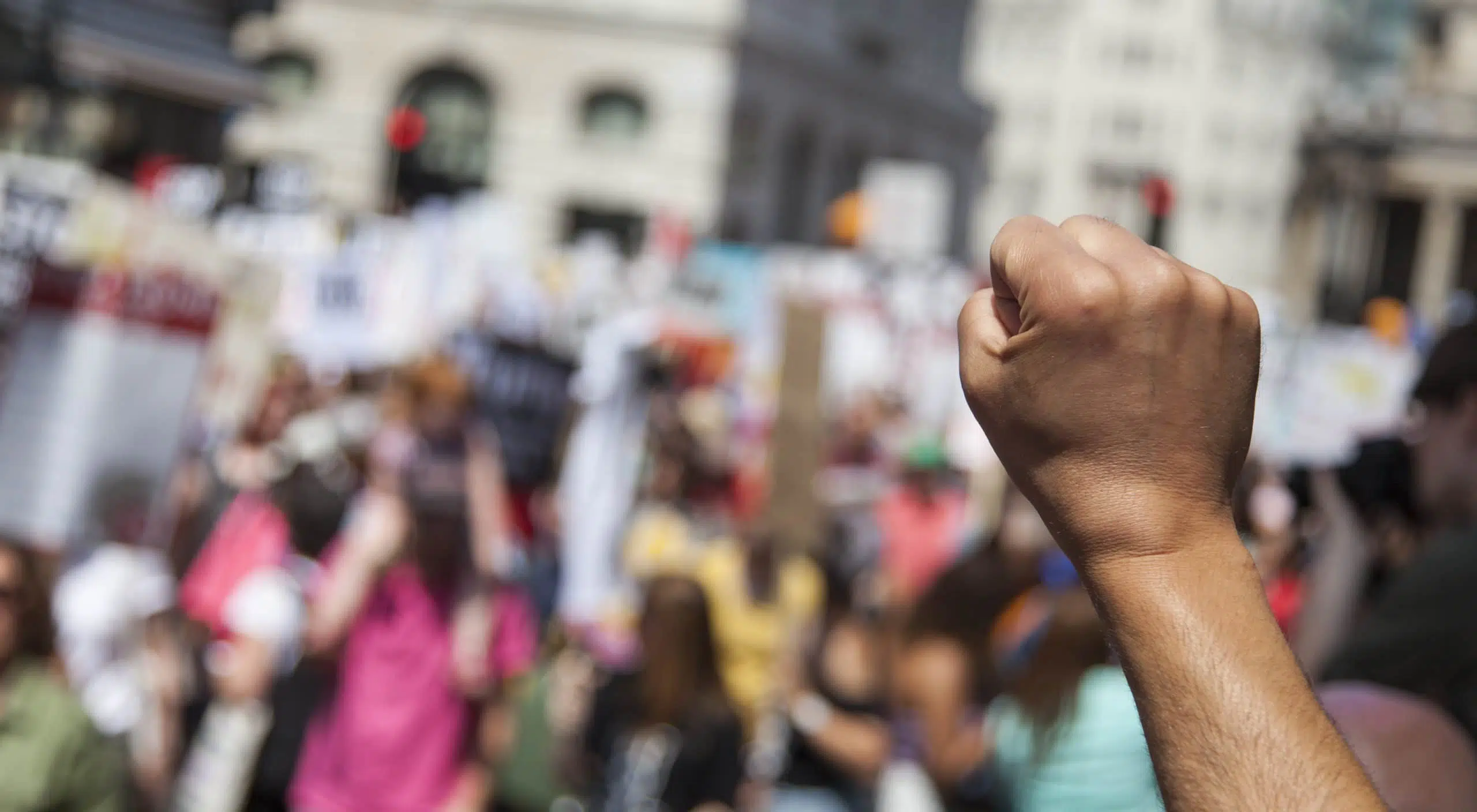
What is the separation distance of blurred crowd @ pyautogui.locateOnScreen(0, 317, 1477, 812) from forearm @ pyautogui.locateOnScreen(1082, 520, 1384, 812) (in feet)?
5.54

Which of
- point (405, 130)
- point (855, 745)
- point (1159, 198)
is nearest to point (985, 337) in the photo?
point (855, 745)

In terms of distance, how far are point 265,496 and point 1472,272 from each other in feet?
220

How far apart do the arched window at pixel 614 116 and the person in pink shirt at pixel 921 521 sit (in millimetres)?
22039

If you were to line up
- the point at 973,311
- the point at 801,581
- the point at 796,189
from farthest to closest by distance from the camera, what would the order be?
the point at 796,189, the point at 801,581, the point at 973,311

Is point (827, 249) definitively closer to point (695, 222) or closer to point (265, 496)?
point (695, 222)

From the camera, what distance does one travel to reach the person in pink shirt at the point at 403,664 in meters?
5.54

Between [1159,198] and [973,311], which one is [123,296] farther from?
[1159,198]

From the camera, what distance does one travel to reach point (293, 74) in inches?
1253

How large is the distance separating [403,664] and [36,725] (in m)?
1.46

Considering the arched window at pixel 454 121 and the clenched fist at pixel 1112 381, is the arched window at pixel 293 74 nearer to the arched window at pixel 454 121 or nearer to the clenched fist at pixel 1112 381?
the arched window at pixel 454 121

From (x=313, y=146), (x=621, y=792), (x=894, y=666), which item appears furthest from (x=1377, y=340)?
(x=313, y=146)

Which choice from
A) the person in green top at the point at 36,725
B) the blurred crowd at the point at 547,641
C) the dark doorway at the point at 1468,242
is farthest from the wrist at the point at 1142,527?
the dark doorway at the point at 1468,242

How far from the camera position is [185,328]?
A: 5074 millimetres

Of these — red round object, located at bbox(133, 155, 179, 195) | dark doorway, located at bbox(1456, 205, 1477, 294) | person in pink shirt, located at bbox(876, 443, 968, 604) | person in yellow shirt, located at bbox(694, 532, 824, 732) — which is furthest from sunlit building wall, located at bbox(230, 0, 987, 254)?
dark doorway, located at bbox(1456, 205, 1477, 294)
